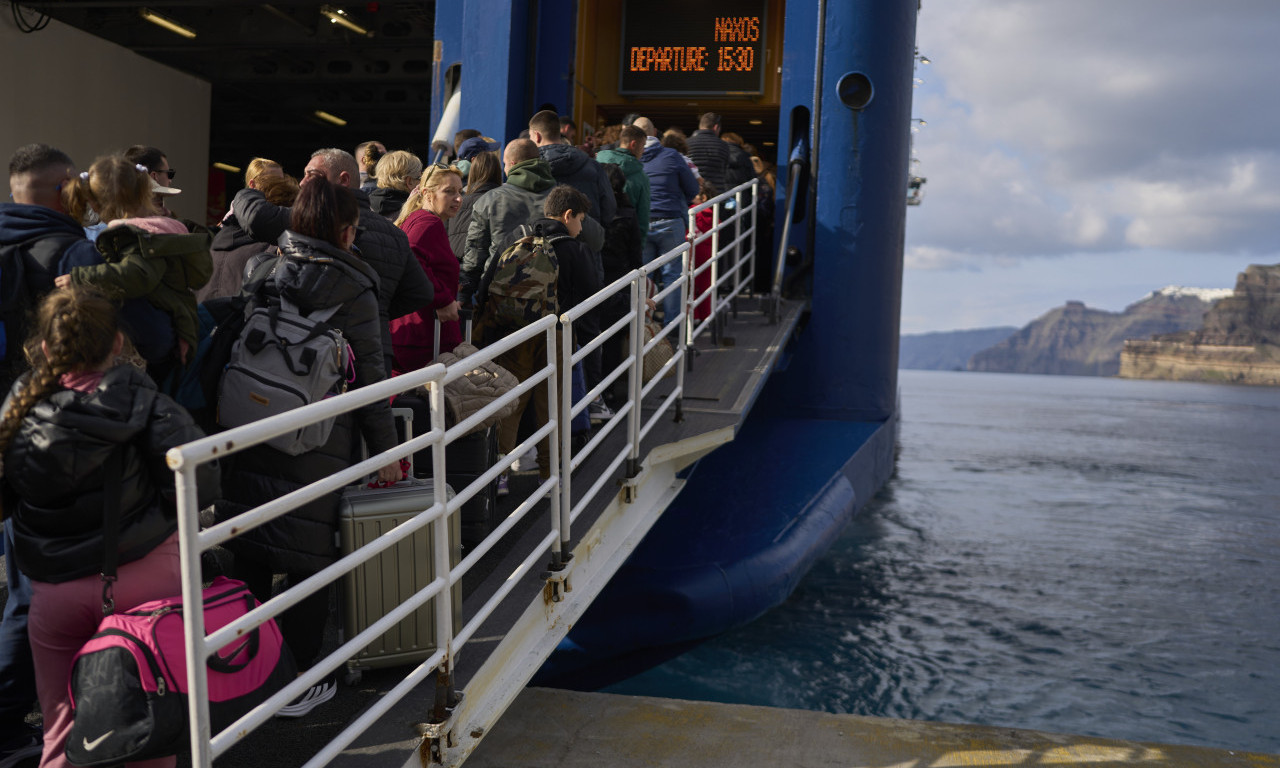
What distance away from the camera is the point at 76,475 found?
7.57 feet

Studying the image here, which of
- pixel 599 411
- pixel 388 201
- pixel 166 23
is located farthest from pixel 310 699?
pixel 166 23

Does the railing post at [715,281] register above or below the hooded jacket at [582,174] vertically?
below

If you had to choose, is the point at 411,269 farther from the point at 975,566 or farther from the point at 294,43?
the point at 294,43

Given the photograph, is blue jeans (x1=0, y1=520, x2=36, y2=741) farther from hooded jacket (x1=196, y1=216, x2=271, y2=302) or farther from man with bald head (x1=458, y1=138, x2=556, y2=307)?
man with bald head (x1=458, y1=138, x2=556, y2=307)

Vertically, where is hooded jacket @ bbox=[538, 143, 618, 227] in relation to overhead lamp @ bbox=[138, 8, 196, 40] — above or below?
below

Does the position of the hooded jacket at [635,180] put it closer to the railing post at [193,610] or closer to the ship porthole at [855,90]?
the ship porthole at [855,90]

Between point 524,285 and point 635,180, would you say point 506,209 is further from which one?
point 635,180

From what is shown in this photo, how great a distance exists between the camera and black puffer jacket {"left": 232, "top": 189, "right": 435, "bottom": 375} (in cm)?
365

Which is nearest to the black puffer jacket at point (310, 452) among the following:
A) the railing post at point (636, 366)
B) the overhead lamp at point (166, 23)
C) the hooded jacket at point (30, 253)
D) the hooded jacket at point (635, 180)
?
the hooded jacket at point (30, 253)

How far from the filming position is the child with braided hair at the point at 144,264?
114 inches

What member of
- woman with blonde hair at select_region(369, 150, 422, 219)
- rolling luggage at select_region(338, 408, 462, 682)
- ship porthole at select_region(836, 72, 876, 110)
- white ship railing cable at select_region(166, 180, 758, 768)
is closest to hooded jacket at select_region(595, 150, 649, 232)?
woman with blonde hair at select_region(369, 150, 422, 219)

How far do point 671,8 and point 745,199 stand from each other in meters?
3.79

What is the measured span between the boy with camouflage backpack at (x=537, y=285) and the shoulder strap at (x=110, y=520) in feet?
7.80

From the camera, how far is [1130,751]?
3953mm
